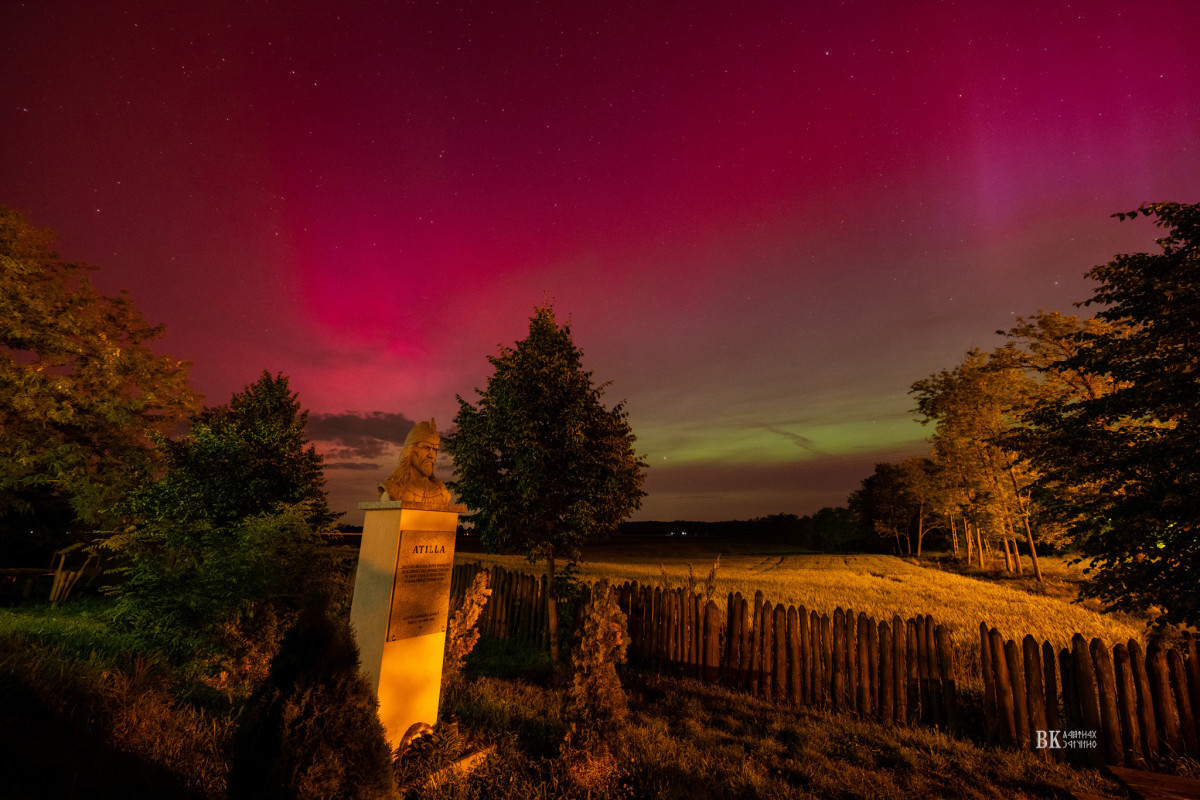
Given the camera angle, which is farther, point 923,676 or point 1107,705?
point 923,676

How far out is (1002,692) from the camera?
19.7ft

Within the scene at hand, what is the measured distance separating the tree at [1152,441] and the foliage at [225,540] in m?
10.8

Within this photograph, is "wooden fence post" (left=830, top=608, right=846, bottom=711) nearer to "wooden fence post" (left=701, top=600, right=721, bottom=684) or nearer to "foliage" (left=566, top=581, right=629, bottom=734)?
"wooden fence post" (left=701, top=600, right=721, bottom=684)

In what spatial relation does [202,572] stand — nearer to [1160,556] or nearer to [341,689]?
[341,689]

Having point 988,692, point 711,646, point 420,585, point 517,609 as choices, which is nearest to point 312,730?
point 420,585

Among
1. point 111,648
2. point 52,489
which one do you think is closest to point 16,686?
point 111,648

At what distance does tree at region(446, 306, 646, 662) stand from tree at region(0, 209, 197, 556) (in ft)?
32.8

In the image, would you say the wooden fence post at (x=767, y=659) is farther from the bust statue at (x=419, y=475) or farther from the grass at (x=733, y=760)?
the bust statue at (x=419, y=475)

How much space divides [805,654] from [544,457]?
204 inches

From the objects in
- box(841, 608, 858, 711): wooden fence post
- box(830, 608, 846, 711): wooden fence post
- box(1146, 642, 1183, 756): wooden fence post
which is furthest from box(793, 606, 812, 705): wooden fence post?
box(1146, 642, 1183, 756): wooden fence post

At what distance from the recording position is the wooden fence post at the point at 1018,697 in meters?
A: 5.84

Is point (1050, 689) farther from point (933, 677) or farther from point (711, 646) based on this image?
point (711, 646)

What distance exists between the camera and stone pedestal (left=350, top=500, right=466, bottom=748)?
16.3ft

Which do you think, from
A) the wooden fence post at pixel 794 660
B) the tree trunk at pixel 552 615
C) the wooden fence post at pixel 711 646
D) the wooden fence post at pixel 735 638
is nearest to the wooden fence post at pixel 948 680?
the wooden fence post at pixel 794 660
